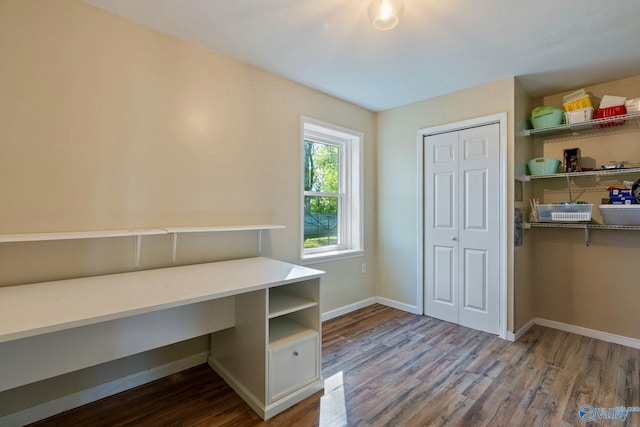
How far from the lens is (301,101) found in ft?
9.38

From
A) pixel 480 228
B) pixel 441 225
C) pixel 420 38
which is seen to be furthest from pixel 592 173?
pixel 420 38

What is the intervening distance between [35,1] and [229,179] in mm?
1446

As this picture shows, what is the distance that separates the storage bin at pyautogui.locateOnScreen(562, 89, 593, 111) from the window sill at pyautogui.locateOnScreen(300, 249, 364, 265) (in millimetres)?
2489

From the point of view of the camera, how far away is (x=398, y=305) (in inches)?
139

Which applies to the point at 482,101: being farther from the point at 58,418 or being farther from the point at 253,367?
the point at 58,418

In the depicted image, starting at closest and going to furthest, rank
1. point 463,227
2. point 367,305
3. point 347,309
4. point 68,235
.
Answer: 1. point 68,235
2. point 463,227
3. point 347,309
4. point 367,305

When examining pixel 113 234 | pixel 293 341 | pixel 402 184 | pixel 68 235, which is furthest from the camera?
pixel 402 184

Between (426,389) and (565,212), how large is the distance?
83.0 inches

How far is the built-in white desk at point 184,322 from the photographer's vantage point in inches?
50.0

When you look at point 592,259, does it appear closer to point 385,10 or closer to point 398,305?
point 398,305

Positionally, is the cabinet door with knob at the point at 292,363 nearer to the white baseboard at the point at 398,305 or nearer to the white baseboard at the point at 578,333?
the white baseboard at the point at 398,305

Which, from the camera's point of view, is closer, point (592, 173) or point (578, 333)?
point (592, 173)

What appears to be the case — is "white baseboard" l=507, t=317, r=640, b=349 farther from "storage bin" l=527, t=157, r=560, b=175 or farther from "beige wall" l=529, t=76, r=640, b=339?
"storage bin" l=527, t=157, r=560, b=175

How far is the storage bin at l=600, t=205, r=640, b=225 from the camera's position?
2406mm
